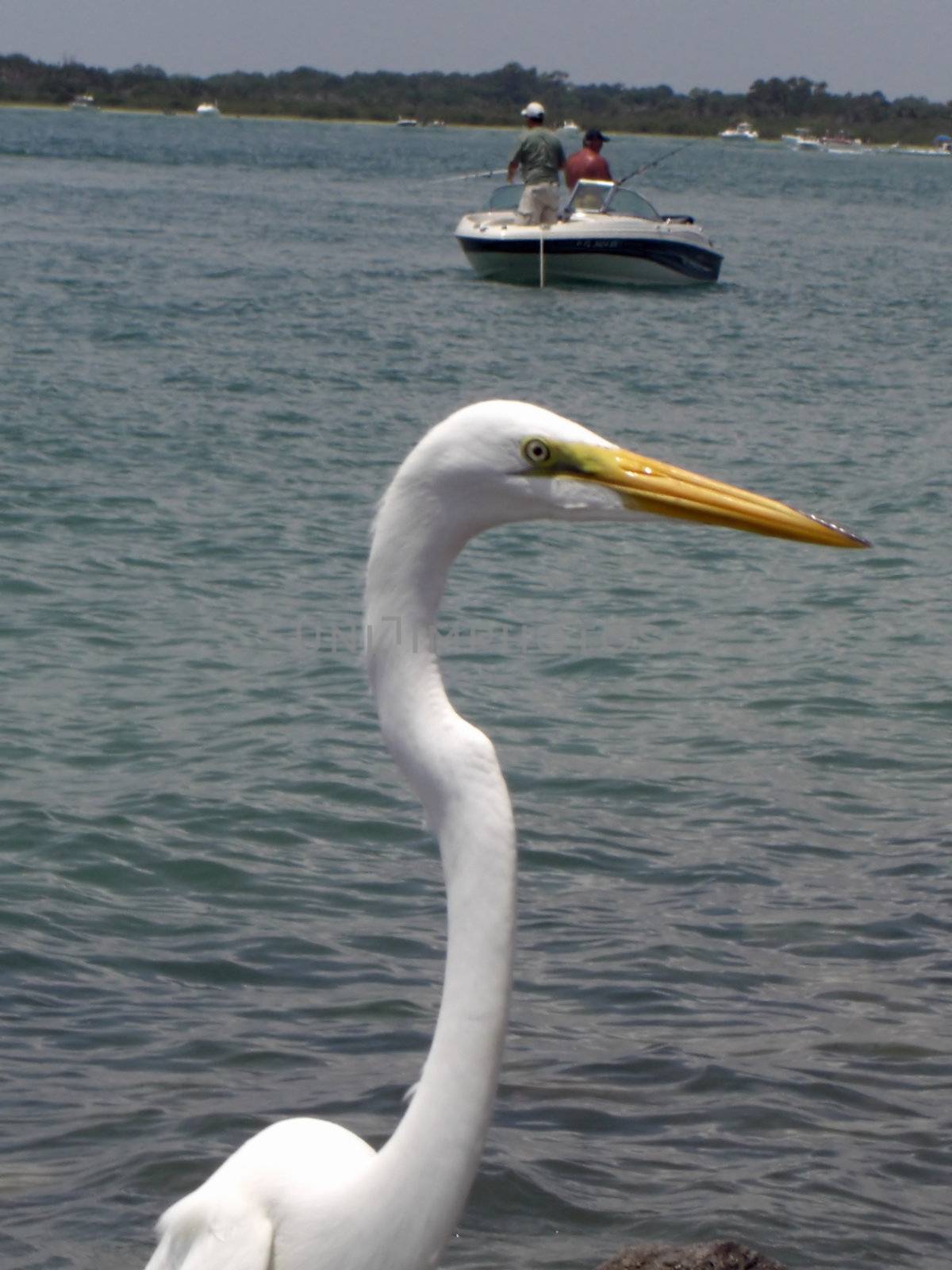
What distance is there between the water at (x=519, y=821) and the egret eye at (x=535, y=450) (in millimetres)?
2331

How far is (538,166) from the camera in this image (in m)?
23.8

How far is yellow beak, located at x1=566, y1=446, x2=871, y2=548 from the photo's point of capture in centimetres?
272

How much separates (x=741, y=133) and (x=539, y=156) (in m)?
125

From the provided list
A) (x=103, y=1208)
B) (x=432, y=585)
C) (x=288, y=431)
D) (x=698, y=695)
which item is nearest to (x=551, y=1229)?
(x=103, y=1208)

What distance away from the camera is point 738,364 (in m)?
19.5

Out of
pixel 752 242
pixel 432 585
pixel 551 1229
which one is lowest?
pixel 551 1229

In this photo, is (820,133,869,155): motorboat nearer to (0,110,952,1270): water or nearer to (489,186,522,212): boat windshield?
(489,186,522,212): boat windshield

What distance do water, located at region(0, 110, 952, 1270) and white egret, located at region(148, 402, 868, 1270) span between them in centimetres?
147

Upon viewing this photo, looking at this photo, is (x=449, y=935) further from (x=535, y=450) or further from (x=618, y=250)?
(x=618, y=250)

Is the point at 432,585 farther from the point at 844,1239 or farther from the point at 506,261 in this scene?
the point at 506,261

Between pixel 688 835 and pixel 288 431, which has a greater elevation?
pixel 288 431

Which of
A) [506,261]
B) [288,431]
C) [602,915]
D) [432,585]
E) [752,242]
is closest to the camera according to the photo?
[432,585]

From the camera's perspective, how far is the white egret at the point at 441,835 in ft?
8.24

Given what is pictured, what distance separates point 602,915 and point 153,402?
10.3 meters
